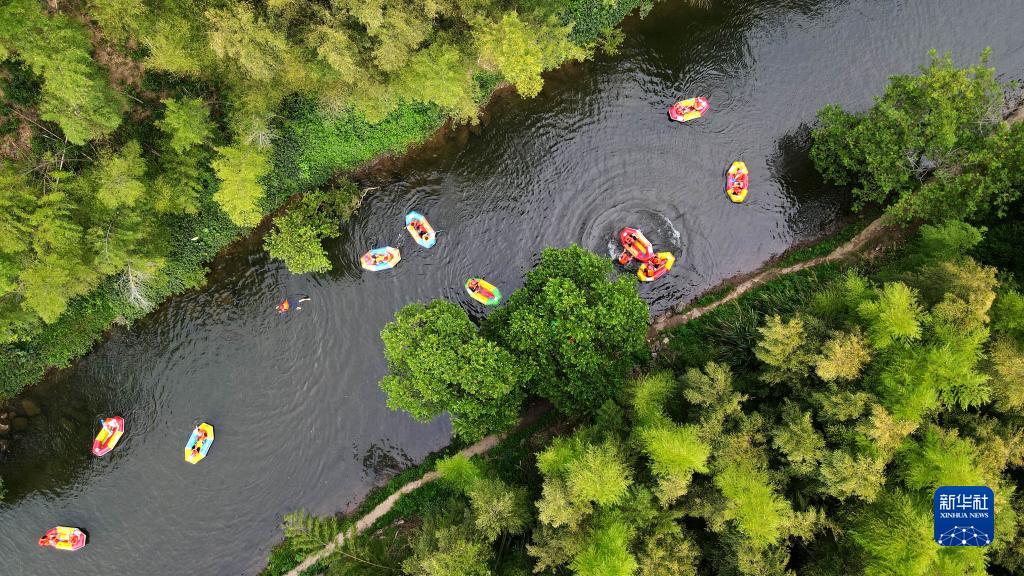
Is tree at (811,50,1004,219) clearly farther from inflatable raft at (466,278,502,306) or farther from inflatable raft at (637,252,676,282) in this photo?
inflatable raft at (466,278,502,306)

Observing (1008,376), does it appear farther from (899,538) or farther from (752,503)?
(752,503)

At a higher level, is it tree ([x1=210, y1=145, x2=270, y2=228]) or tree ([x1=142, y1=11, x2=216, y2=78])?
tree ([x1=142, y1=11, x2=216, y2=78])

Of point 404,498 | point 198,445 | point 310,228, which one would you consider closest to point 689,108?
point 310,228

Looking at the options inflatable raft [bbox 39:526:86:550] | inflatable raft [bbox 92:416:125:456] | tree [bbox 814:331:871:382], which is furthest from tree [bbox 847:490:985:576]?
inflatable raft [bbox 39:526:86:550]

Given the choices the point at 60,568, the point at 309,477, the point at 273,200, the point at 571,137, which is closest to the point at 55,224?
the point at 273,200

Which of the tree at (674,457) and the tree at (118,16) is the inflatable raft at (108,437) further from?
the tree at (674,457)
